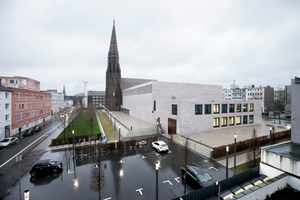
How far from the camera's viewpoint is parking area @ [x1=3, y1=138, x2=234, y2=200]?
1018cm

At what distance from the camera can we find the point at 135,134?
25938mm

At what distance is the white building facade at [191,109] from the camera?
25453 mm

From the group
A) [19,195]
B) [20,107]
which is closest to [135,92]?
[20,107]

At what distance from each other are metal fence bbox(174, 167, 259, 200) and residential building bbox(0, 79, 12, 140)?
113ft

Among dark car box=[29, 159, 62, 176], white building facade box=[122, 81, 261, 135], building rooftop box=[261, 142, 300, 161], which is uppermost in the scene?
white building facade box=[122, 81, 261, 135]

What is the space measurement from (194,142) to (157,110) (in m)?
13.2

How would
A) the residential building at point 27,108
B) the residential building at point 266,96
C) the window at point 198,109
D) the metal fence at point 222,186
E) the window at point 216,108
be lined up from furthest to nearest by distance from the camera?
the residential building at point 266,96 → the residential building at point 27,108 → the window at point 216,108 → the window at point 198,109 → the metal fence at point 222,186

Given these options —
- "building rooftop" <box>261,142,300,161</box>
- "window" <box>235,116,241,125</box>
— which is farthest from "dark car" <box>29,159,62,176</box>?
"window" <box>235,116,241,125</box>

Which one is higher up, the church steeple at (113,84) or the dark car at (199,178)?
the church steeple at (113,84)

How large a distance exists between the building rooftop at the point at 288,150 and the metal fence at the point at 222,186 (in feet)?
7.85

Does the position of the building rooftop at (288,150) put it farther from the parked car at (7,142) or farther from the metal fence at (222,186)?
the parked car at (7,142)

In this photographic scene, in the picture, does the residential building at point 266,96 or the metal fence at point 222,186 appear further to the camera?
the residential building at point 266,96

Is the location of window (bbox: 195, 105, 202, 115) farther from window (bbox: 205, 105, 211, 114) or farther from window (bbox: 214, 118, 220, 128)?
window (bbox: 214, 118, 220, 128)

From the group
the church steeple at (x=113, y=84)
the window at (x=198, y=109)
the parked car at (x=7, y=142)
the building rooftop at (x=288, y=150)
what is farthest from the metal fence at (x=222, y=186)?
the church steeple at (x=113, y=84)
